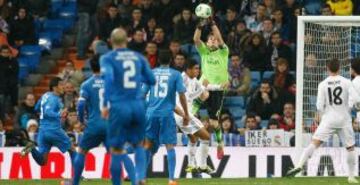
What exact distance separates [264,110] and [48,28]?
733 cm

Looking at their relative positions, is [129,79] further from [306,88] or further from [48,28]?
[48,28]

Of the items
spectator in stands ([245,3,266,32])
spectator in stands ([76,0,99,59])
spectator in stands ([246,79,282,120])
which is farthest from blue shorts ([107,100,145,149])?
spectator in stands ([76,0,99,59])

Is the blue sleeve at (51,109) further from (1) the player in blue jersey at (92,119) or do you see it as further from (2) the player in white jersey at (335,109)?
(2) the player in white jersey at (335,109)

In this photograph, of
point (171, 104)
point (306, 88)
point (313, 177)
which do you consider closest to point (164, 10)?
point (306, 88)

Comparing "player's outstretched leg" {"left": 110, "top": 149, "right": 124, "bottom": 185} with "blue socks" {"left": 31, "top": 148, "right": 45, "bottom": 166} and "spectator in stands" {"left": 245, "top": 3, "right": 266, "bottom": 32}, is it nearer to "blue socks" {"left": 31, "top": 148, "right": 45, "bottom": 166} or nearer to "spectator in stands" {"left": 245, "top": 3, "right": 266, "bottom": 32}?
"blue socks" {"left": 31, "top": 148, "right": 45, "bottom": 166}

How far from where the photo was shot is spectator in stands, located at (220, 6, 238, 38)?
2836 centimetres

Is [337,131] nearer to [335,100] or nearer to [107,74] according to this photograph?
[335,100]

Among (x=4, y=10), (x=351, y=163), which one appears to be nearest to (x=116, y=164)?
(x=351, y=163)

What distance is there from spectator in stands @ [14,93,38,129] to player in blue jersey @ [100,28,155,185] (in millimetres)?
11047

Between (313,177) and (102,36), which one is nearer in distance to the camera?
(313,177)

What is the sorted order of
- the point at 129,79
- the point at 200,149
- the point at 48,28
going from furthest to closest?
1. the point at 48,28
2. the point at 200,149
3. the point at 129,79

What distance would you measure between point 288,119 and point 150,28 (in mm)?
4728

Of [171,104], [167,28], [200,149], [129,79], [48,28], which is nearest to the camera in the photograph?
[129,79]

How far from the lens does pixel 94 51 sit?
29.3 m
